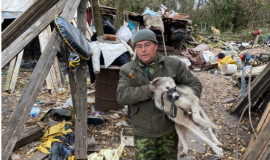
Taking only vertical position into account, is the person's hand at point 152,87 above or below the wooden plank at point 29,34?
below

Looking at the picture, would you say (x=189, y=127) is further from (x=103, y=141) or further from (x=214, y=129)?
(x=103, y=141)

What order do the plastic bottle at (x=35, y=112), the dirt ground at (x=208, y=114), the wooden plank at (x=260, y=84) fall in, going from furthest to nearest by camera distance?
the plastic bottle at (x=35, y=112) → the wooden plank at (x=260, y=84) → the dirt ground at (x=208, y=114)

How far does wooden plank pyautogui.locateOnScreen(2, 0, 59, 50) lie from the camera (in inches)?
108

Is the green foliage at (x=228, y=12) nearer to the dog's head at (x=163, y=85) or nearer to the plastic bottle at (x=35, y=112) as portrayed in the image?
the plastic bottle at (x=35, y=112)

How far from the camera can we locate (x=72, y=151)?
400 centimetres

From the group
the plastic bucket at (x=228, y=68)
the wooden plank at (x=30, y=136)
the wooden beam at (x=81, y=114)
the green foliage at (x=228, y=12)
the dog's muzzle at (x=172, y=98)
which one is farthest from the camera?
the green foliage at (x=228, y=12)

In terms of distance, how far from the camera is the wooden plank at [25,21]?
108 inches

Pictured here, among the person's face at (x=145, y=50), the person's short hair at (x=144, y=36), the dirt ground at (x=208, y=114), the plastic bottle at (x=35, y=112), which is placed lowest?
the dirt ground at (x=208, y=114)

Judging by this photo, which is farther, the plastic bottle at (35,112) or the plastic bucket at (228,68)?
the plastic bucket at (228,68)

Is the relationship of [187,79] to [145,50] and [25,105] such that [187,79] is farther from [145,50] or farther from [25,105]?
[25,105]

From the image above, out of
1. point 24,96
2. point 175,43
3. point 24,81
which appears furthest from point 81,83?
point 175,43

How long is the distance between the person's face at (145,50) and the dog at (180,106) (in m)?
0.23

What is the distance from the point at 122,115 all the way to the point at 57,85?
269 centimetres

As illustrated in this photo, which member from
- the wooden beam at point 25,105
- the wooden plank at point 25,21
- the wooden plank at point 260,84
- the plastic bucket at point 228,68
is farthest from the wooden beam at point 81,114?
the plastic bucket at point 228,68
